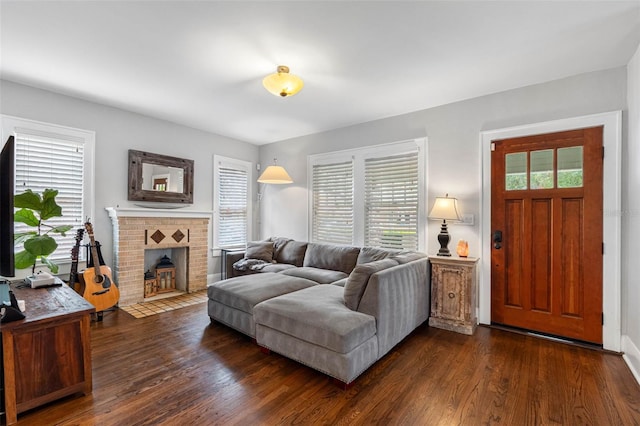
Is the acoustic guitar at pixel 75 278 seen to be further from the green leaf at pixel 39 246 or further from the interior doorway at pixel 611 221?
the interior doorway at pixel 611 221

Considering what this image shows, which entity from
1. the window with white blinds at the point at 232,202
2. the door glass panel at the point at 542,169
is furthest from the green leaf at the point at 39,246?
the door glass panel at the point at 542,169

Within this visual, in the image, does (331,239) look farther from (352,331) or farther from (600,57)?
(600,57)

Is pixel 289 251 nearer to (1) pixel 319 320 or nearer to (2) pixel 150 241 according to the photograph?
(2) pixel 150 241

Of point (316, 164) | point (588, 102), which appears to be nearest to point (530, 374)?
point (588, 102)

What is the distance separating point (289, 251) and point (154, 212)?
2.08 m

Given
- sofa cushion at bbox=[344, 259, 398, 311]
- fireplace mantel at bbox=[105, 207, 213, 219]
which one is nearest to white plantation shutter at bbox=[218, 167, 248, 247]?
fireplace mantel at bbox=[105, 207, 213, 219]

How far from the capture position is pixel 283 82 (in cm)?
267

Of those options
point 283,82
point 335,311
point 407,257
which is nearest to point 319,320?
point 335,311

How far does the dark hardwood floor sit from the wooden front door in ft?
1.03

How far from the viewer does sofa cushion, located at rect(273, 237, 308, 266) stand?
4629 millimetres

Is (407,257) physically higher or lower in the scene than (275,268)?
higher

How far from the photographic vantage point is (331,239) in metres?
4.96

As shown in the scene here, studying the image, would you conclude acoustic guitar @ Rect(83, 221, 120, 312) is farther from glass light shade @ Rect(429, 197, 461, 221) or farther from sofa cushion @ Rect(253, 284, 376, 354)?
glass light shade @ Rect(429, 197, 461, 221)

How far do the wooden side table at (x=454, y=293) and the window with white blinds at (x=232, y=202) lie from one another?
12.1 ft
